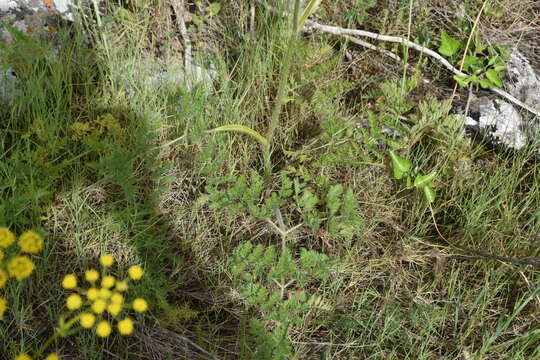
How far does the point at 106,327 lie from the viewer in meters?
1.30

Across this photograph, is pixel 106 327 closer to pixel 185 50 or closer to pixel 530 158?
pixel 185 50

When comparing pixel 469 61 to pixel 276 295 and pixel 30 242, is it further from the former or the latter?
pixel 30 242

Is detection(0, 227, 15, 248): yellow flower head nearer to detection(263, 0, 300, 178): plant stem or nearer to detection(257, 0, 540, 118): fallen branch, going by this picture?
detection(263, 0, 300, 178): plant stem

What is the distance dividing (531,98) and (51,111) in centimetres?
230

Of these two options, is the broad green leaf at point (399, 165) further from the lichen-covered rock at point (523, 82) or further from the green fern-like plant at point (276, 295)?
the lichen-covered rock at point (523, 82)

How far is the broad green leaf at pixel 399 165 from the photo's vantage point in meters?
2.09

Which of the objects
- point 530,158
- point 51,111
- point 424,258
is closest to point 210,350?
point 424,258

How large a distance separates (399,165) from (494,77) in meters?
0.80

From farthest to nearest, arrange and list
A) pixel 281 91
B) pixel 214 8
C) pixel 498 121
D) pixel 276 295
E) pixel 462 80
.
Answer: pixel 214 8
pixel 462 80
pixel 498 121
pixel 281 91
pixel 276 295

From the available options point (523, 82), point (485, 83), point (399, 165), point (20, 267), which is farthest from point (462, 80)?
point (20, 267)

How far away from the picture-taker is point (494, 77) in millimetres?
2453

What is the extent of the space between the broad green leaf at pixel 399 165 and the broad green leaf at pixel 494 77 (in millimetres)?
727

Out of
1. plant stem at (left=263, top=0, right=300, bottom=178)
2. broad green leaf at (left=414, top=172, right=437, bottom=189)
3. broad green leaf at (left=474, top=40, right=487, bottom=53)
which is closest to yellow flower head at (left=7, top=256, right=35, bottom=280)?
plant stem at (left=263, top=0, right=300, bottom=178)

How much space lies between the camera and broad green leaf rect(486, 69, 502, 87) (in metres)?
2.44
